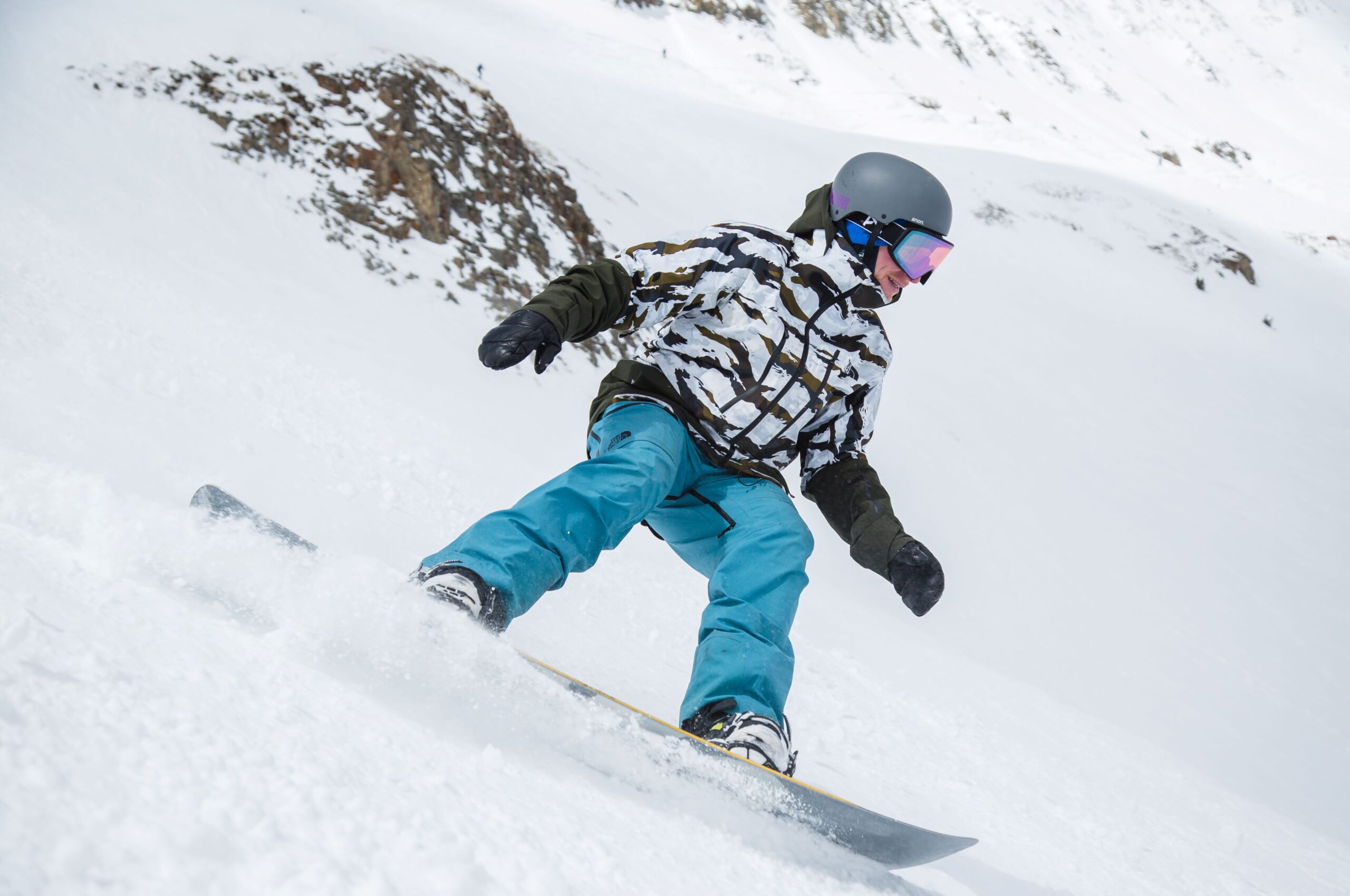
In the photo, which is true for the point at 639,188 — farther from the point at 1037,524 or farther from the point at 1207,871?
the point at 1207,871

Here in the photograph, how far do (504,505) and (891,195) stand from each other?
7.76ft

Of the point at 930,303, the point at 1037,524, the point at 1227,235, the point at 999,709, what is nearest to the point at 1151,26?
the point at 1227,235

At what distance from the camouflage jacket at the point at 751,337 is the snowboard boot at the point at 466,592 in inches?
29.8

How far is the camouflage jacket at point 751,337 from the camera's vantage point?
2.15 metres

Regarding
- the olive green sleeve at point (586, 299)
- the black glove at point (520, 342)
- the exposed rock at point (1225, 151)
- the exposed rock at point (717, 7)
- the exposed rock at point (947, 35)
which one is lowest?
the black glove at point (520, 342)

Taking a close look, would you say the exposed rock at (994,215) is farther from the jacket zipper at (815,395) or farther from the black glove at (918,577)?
the black glove at (918,577)

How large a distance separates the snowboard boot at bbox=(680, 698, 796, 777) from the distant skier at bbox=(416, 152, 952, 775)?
165mm

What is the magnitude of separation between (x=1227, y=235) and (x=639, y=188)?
16.1 meters

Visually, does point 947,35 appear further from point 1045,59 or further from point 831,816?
point 831,816

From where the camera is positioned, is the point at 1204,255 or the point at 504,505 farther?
the point at 1204,255

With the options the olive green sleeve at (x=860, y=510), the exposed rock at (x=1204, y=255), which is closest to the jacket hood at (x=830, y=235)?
the olive green sleeve at (x=860, y=510)

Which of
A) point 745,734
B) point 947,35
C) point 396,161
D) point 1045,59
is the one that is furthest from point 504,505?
point 1045,59

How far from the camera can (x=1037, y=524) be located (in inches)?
287

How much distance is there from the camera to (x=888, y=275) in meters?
2.25
